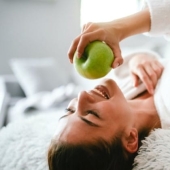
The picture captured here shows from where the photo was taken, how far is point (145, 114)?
1.05 meters

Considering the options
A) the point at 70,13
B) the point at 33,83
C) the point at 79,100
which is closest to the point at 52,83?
the point at 33,83

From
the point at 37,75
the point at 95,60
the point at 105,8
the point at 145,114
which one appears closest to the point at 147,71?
the point at 145,114

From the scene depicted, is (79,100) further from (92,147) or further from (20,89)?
(20,89)

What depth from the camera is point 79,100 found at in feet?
2.97

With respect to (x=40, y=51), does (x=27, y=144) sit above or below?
above

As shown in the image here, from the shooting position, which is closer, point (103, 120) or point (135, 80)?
point (103, 120)

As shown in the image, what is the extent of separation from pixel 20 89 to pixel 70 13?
2.26 ft

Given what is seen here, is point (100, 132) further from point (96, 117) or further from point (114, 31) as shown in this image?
point (114, 31)

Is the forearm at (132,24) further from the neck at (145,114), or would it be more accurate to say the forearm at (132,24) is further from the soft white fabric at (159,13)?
the neck at (145,114)

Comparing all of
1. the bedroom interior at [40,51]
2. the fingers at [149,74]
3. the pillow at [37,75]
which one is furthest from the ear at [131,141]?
the pillow at [37,75]

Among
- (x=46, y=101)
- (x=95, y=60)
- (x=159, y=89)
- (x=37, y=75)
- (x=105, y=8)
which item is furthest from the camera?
(x=105, y=8)

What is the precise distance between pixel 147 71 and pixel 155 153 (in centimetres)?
39

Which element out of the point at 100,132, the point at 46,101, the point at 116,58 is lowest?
the point at 46,101

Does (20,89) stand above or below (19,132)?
below
